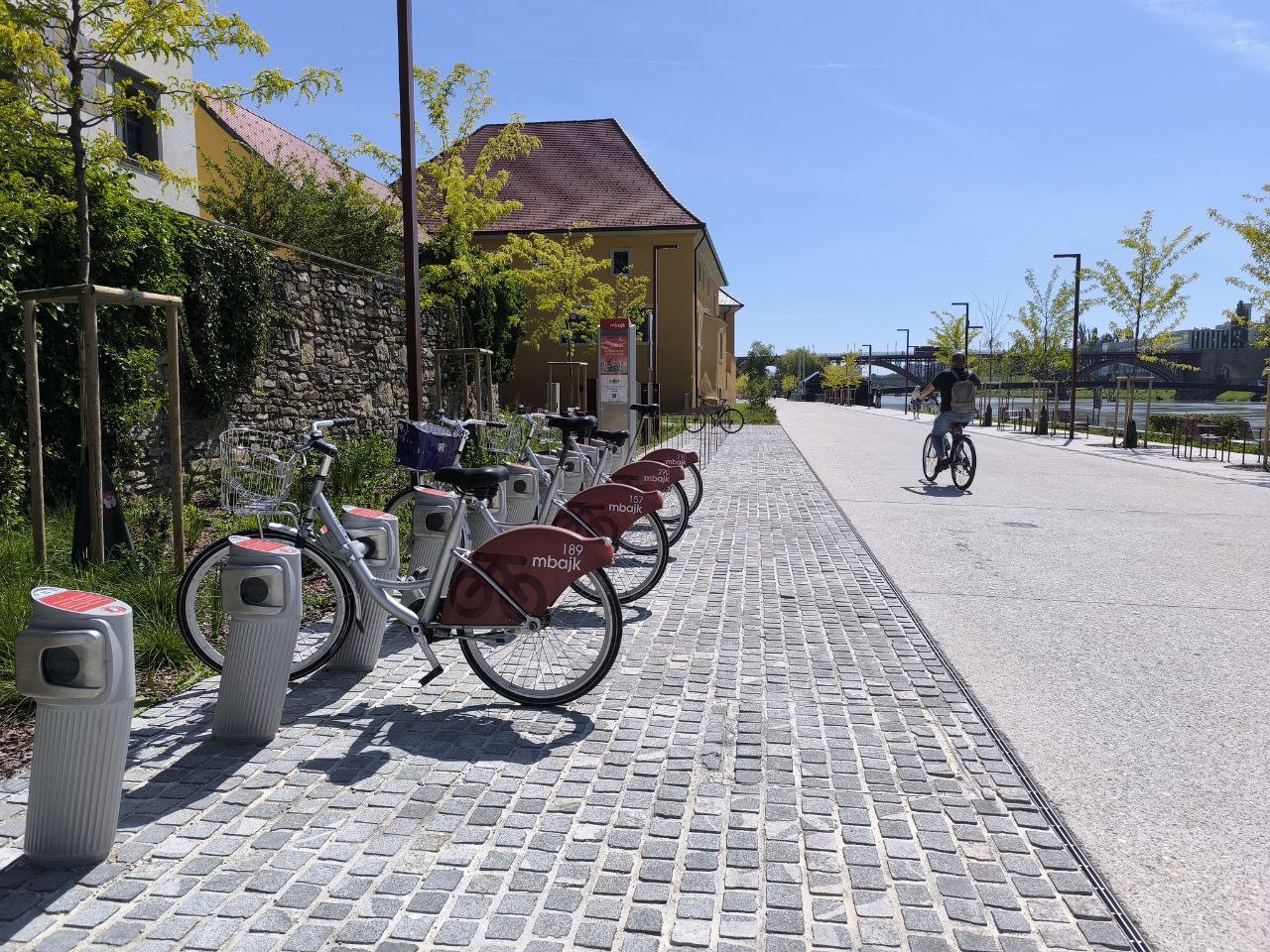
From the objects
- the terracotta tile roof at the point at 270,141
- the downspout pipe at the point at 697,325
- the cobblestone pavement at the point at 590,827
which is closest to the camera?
the cobblestone pavement at the point at 590,827

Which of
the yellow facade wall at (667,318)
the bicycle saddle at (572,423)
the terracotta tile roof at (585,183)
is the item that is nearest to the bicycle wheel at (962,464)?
the bicycle saddle at (572,423)

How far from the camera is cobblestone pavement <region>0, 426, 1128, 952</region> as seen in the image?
2.64 m

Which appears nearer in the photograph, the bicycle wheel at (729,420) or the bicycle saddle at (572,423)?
the bicycle saddle at (572,423)

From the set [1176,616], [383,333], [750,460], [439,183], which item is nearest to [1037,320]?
[750,460]

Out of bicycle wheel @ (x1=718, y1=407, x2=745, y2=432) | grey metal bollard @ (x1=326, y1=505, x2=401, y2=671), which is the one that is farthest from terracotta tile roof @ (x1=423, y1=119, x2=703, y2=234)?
grey metal bollard @ (x1=326, y1=505, x2=401, y2=671)

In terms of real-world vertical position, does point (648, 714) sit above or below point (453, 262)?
below

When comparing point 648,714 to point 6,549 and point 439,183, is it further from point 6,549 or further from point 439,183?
point 439,183

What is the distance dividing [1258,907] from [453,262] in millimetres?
14542

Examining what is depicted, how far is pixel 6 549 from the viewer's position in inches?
239

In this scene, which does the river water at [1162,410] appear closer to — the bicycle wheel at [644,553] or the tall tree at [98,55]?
the bicycle wheel at [644,553]

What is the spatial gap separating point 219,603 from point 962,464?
37.5ft

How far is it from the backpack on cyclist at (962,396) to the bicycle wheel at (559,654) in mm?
10301

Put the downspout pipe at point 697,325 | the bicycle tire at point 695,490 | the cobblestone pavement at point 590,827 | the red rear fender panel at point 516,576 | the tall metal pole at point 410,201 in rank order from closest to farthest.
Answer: the cobblestone pavement at point 590,827, the red rear fender panel at point 516,576, the tall metal pole at point 410,201, the bicycle tire at point 695,490, the downspout pipe at point 697,325

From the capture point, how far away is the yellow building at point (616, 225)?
39688mm
